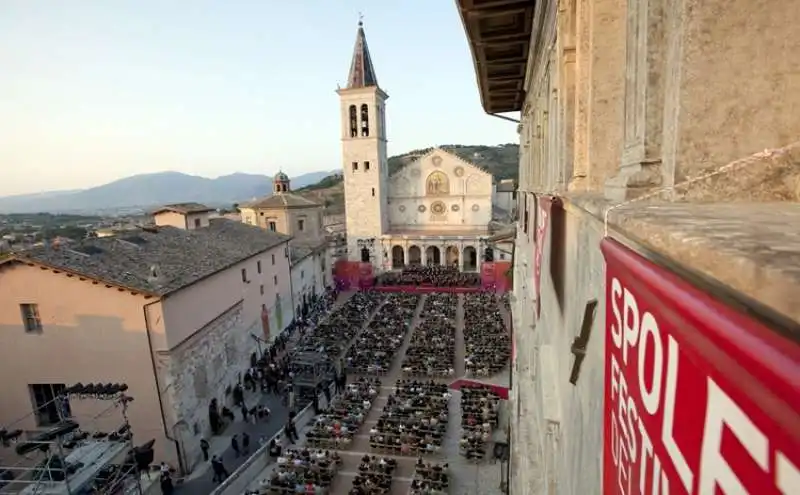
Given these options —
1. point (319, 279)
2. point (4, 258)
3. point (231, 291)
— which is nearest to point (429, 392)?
point (231, 291)

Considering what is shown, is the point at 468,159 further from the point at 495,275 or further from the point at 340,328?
the point at 340,328

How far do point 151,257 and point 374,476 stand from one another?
10771mm

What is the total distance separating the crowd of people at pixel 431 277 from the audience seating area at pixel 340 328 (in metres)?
4.71

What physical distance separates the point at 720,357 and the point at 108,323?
1595 cm

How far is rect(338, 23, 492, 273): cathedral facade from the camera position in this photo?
123ft

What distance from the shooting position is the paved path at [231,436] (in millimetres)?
13203

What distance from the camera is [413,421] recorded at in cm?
1466

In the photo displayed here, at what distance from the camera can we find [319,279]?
33219 millimetres

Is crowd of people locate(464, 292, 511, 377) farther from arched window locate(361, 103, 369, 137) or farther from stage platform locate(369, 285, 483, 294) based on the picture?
arched window locate(361, 103, 369, 137)

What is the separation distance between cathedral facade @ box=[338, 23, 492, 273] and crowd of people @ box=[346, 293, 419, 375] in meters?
9.33

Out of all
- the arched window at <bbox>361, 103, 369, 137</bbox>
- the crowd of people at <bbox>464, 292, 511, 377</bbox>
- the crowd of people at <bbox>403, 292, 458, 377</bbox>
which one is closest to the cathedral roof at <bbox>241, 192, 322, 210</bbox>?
the arched window at <bbox>361, 103, 369, 137</bbox>

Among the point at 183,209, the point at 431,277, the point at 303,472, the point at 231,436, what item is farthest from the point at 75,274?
the point at 431,277

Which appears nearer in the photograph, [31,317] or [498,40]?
[498,40]

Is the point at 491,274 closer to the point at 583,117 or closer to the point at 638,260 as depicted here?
the point at 583,117
